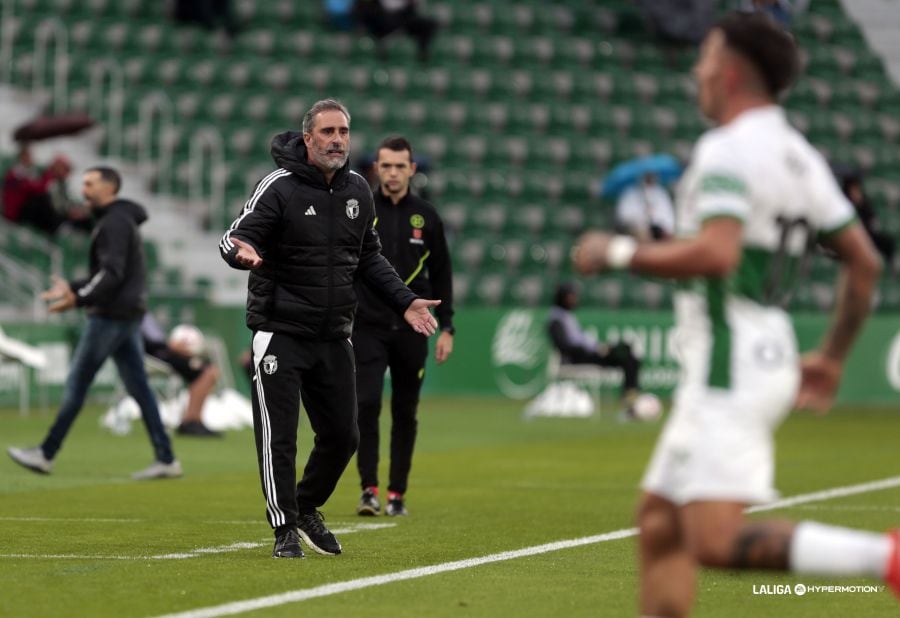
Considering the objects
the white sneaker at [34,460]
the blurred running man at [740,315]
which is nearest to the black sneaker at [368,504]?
the white sneaker at [34,460]

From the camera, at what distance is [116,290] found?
14742mm

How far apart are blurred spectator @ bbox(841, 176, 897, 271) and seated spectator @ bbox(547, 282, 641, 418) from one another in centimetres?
458

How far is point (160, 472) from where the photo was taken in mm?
15133

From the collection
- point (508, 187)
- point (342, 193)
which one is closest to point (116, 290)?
point (342, 193)

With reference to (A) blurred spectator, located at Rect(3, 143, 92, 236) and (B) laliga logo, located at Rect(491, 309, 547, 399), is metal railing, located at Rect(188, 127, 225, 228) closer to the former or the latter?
(A) blurred spectator, located at Rect(3, 143, 92, 236)

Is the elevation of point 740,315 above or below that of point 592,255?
below

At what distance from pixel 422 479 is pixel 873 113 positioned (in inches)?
873

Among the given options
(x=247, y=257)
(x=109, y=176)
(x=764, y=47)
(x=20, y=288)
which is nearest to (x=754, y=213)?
(x=764, y=47)

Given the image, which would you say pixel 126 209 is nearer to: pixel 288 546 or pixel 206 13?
pixel 288 546

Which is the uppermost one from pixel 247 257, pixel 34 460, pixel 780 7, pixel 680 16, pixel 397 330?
pixel 780 7

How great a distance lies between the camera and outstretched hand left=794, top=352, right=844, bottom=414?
19.1ft

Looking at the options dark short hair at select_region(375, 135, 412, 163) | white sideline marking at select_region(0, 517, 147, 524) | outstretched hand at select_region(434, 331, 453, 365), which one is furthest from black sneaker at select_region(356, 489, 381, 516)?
dark short hair at select_region(375, 135, 412, 163)

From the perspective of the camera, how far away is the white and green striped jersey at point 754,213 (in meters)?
5.47

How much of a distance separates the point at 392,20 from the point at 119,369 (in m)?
17.5
